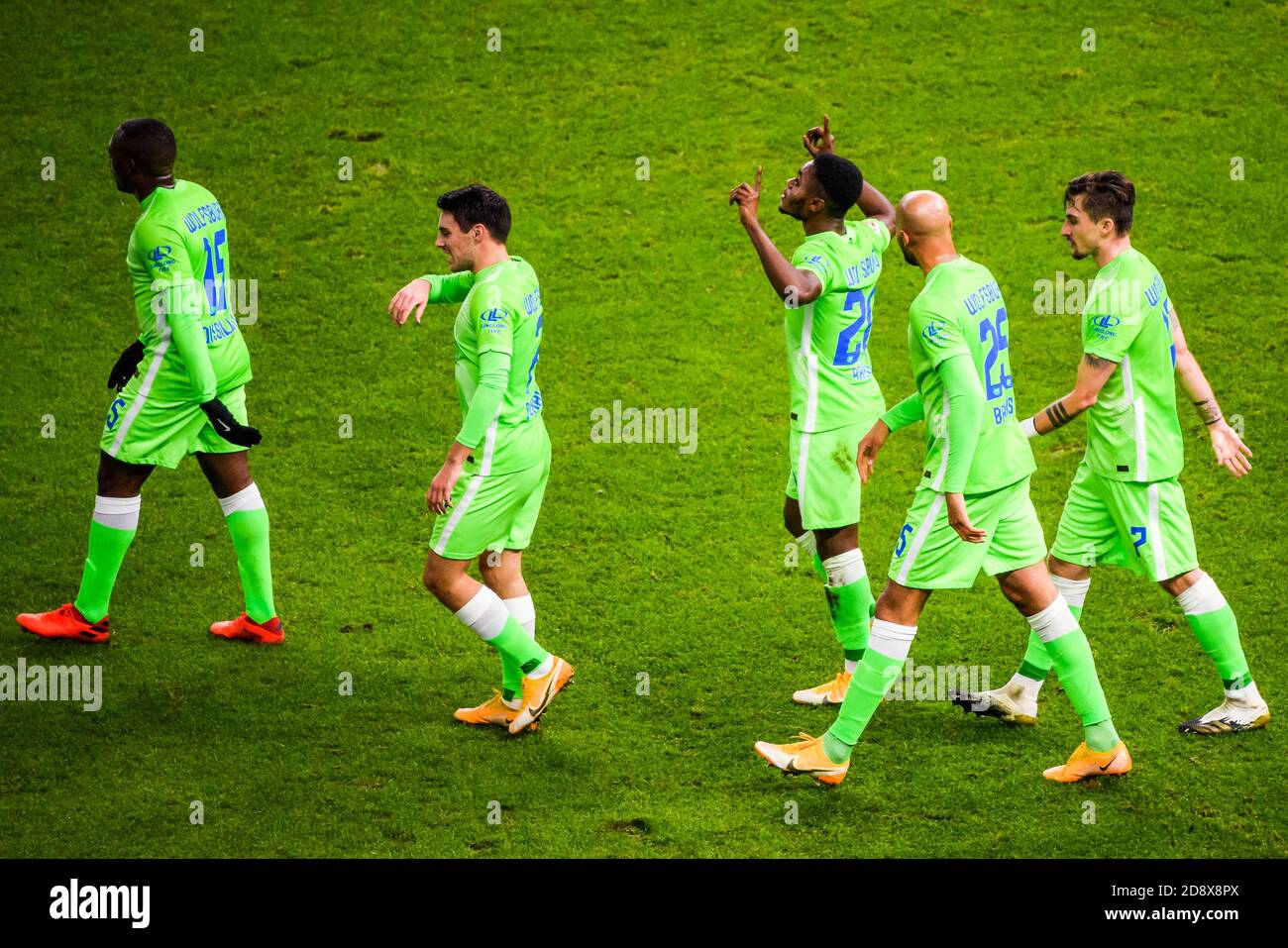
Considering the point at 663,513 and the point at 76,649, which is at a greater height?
the point at 663,513

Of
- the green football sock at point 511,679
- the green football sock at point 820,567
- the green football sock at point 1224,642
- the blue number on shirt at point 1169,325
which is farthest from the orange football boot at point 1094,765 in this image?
the green football sock at point 511,679

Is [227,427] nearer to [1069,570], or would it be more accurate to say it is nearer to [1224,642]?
[1069,570]

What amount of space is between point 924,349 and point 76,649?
4264 mm

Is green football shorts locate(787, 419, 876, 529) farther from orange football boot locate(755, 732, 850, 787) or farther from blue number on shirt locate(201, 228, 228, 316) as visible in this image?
blue number on shirt locate(201, 228, 228, 316)

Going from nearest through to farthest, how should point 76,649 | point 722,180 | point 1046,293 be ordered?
point 76,649, point 1046,293, point 722,180

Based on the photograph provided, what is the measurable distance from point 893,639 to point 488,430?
1.83 metres

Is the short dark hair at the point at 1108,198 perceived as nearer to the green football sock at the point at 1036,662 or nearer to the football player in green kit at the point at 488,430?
the green football sock at the point at 1036,662

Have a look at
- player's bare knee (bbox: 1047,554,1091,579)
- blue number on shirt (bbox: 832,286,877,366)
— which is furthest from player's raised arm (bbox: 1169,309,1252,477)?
blue number on shirt (bbox: 832,286,877,366)

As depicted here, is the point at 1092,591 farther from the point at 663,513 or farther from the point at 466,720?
the point at 466,720

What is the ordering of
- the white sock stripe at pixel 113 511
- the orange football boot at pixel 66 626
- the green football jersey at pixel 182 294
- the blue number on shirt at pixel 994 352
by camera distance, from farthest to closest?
the orange football boot at pixel 66 626 < the white sock stripe at pixel 113 511 < the green football jersey at pixel 182 294 < the blue number on shirt at pixel 994 352

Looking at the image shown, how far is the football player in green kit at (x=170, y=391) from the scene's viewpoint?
21.5 ft

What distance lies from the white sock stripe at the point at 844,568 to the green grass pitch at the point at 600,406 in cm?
66

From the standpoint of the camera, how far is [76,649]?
7.00 meters

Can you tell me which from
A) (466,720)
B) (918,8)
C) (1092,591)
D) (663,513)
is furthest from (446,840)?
(918,8)
